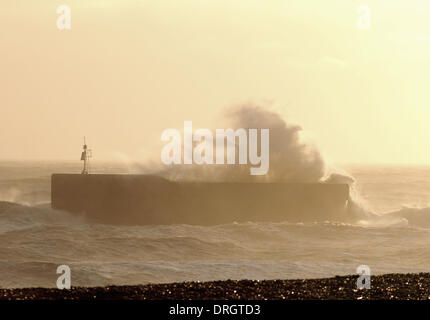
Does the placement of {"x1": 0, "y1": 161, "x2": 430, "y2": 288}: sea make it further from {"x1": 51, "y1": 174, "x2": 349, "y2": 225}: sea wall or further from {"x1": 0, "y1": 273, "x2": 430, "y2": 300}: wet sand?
{"x1": 0, "y1": 273, "x2": 430, "y2": 300}: wet sand

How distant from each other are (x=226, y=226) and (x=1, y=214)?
6988 millimetres

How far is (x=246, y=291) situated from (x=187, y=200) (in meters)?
18.5

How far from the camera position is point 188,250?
20.0 meters

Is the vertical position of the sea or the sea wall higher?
the sea wall

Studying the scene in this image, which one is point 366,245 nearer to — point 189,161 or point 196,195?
point 196,195

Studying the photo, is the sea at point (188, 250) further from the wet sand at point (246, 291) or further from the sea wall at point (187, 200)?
the wet sand at point (246, 291)

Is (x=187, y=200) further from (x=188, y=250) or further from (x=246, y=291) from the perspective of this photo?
(x=246, y=291)

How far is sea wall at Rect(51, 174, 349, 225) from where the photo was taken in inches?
1046

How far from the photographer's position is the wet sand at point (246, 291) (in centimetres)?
813

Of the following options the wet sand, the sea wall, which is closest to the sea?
the sea wall

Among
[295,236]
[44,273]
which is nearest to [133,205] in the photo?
[295,236]

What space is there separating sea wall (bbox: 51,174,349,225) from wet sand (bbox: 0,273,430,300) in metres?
17.3

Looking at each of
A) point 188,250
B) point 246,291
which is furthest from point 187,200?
point 246,291

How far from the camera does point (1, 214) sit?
85.4 feet
